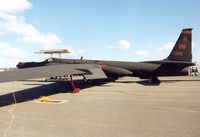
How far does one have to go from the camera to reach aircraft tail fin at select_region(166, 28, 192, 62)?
86.0ft

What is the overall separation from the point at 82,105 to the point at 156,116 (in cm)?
485

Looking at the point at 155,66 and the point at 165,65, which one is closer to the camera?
the point at 165,65

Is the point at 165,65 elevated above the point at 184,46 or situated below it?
below

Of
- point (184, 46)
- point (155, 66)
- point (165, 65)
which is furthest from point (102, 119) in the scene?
point (184, 46)

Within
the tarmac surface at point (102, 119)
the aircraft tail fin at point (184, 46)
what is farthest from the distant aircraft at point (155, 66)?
the tarmac surface at point (102, 119)

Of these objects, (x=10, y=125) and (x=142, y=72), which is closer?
(x=10, y=125)

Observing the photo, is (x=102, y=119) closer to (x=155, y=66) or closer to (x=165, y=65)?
(x=165, y=65)

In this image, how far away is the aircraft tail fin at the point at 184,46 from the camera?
Result: 2620cm

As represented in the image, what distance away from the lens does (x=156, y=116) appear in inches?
443

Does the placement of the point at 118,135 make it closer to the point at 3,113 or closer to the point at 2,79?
the point at 3,113

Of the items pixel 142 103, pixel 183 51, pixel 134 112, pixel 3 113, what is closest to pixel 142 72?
pixel 183 51

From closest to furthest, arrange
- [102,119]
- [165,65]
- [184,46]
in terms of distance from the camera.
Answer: [102,119], [165,65], [184,46]

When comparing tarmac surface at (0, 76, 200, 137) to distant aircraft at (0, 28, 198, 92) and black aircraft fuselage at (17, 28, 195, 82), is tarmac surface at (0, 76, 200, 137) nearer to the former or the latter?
distant aircraft at (0, 28, 198, 92)

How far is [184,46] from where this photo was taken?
26422 millimetres
